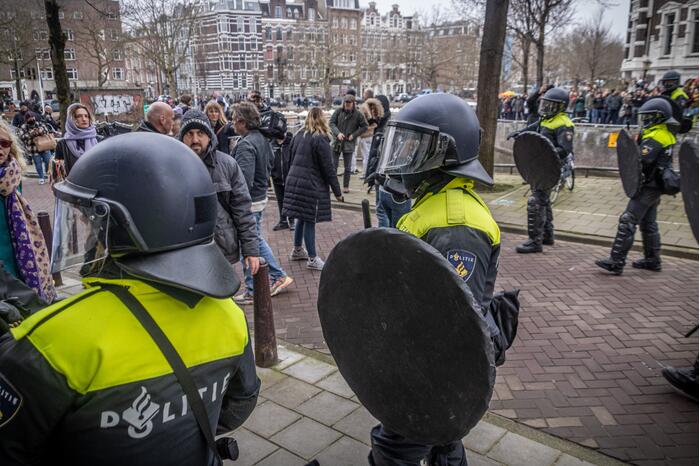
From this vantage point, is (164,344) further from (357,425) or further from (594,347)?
(594,347)

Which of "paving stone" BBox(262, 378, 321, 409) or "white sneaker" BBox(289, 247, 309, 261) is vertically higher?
"white sneaker" BBox(289, 247, 309, 261)

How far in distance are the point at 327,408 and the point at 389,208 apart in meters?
3.17

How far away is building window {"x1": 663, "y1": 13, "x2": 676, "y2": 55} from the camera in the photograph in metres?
44.5

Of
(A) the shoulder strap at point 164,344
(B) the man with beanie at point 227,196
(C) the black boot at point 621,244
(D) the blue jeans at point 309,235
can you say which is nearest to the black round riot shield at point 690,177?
(C) the black boot at point 621,244

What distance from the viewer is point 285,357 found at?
15.1 feet

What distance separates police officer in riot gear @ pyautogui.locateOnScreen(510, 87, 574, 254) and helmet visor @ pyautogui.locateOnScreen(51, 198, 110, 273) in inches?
267

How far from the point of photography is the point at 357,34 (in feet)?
292

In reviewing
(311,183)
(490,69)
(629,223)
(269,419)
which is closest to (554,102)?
(629,223)

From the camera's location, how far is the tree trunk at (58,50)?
26.5 ft

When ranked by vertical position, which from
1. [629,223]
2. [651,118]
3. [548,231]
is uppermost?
[651,118]

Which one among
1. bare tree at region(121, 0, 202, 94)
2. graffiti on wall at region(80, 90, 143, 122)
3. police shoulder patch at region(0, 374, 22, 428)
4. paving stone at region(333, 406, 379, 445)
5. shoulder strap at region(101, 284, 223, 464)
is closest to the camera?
police shoulder patch at region(0, 374, 22, 428)

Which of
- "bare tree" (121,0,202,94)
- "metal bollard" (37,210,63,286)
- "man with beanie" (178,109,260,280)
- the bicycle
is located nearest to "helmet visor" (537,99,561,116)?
the bicycle

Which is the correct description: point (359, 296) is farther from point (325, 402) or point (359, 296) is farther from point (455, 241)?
point (325, 402)

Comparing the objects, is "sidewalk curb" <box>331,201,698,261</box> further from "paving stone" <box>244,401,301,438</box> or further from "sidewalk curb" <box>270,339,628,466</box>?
"paving stone" <box>244,401,301,438</box>
